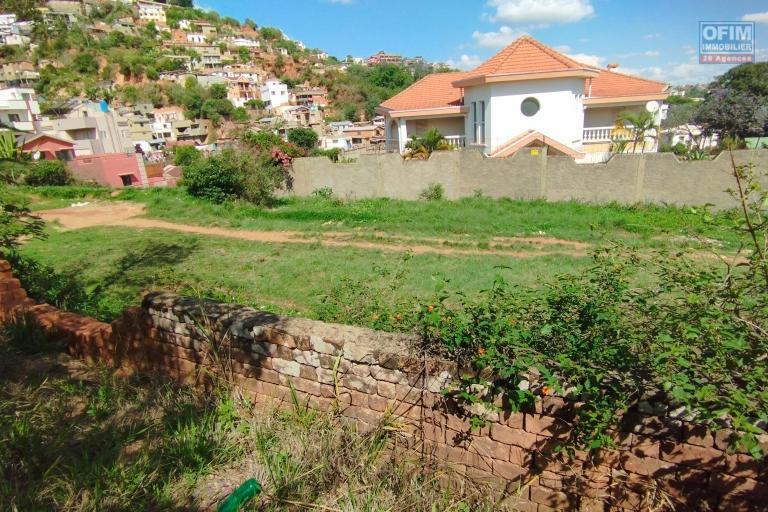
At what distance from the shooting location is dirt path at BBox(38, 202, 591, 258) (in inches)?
353

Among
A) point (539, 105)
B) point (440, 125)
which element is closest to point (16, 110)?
point (440, 125)

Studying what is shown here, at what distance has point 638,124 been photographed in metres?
16.8

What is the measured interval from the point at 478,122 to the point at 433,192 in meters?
5.92

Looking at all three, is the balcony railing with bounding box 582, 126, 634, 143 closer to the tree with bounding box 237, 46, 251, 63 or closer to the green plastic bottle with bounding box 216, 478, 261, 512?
the green plastic bottle with bounding box 216, 478, 261, 512

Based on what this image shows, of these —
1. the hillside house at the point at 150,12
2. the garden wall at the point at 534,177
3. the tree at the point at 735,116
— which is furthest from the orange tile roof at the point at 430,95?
the hillside house at the point at 150,12

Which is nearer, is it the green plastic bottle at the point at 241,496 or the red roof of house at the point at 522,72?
the green plastic bottle at the point at 241,496

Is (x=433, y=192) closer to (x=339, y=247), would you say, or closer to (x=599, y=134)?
(x=339, y=247)

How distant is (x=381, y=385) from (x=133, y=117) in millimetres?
78363

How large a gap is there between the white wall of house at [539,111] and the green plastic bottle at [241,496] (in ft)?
55.9

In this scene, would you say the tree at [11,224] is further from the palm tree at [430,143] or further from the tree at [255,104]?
the tree at [255,104]

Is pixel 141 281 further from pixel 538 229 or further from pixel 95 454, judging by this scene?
pixel 538 229

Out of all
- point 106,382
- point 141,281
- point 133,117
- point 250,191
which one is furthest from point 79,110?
point 106,382

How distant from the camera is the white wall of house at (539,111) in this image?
17.1m

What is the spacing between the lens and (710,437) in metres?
2.18
